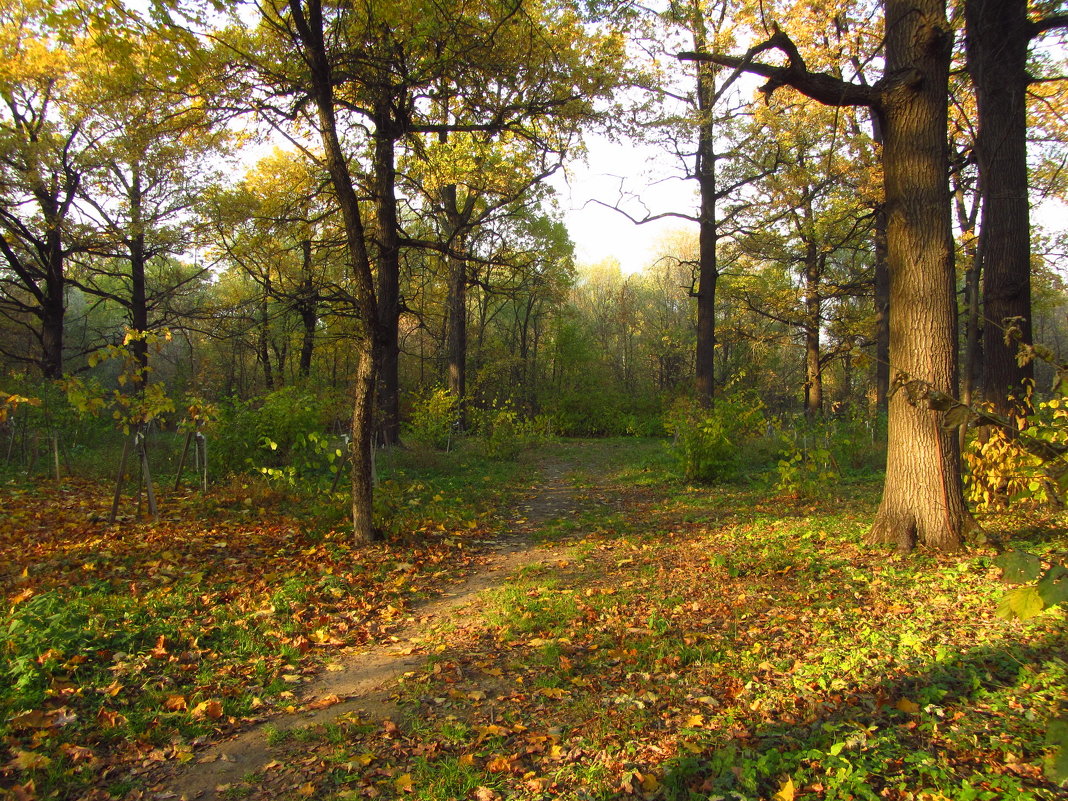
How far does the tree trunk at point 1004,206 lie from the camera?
22.0 ft

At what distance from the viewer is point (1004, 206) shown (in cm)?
700

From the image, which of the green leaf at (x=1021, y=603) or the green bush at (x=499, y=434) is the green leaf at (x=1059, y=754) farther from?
the green bush at (x=499, y=434)

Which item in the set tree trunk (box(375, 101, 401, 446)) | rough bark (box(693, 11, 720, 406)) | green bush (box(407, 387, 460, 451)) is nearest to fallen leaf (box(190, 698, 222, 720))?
tree trunk (box(375, 101, 401, 446))

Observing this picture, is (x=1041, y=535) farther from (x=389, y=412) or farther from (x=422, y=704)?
(x=389, y=412)

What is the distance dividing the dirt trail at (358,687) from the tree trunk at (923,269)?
3481 mm

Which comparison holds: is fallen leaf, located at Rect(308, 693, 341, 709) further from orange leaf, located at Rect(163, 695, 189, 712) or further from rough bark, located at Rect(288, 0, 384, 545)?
rough bark, located at Rect(288, 0, 384, 545)

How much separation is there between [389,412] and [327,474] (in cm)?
397

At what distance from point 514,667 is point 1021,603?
10.0 feet

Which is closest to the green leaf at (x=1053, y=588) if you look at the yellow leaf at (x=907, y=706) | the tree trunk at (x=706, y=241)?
the yellow leaf at (x=907, y=706)

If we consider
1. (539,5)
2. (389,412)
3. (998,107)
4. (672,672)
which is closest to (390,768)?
(672,672)

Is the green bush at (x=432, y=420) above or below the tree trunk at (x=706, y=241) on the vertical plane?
below

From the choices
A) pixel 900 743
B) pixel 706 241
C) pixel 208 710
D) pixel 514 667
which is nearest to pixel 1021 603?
pixel 900 743

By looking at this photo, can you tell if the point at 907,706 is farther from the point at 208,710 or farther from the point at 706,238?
the point at 706,238

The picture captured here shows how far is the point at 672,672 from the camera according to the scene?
144 inches
